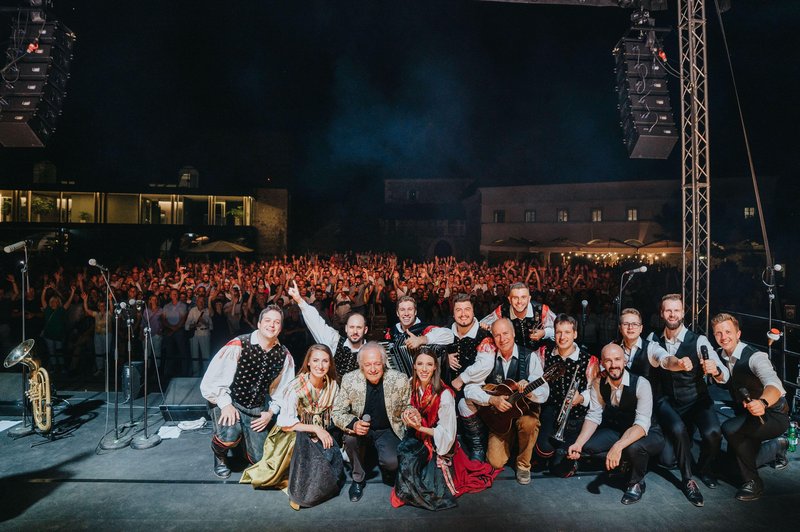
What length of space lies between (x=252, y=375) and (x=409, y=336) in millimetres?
1594

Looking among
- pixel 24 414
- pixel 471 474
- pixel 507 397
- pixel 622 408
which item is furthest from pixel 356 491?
pixel 24 414

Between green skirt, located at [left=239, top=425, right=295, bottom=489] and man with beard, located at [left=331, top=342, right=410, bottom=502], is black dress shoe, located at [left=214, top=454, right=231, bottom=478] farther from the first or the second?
man with beard, located at [left=331, top=342, right=410, bottom=502]

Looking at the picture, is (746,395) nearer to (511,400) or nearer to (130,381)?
(511,400)

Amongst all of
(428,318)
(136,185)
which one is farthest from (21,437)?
(136,185)

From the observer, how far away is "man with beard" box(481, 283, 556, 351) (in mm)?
4586

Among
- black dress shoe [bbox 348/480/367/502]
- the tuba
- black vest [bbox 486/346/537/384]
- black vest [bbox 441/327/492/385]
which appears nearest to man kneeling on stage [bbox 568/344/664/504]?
black vest [bbox 486/346/537/384]

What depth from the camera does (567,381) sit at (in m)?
4.02

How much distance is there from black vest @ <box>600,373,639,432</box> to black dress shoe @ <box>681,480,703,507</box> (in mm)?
600

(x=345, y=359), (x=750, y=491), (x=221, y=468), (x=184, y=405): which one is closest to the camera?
(x=750, y=491)

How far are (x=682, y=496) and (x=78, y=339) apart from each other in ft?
28.1

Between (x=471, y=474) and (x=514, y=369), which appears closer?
(x=471, y=474)

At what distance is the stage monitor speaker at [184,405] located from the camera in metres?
5.04

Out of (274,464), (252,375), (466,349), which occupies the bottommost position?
(274,464)

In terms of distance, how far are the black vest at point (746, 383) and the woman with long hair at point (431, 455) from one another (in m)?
2.31
